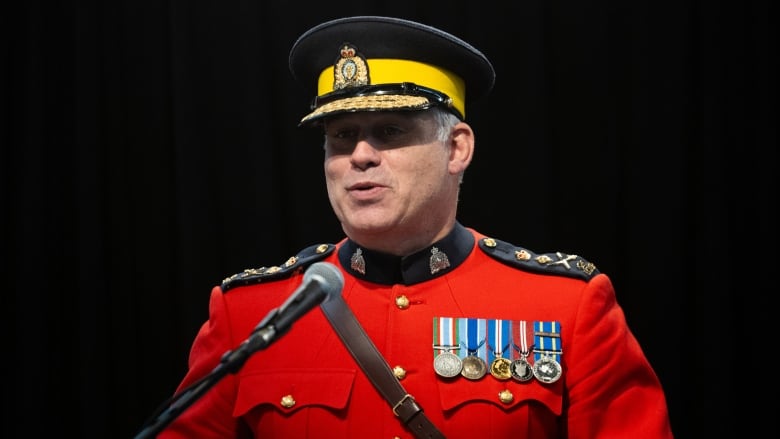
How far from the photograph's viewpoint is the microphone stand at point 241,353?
109 centimetres

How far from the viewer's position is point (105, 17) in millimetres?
2674

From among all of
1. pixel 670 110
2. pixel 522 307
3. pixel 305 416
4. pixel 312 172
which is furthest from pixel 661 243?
pixel 305 416

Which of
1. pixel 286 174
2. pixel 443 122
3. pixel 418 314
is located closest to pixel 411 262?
pixel 418 314

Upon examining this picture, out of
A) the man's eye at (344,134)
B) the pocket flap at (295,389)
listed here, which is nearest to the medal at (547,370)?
the pocket flap at (295,389)

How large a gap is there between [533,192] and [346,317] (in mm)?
1048

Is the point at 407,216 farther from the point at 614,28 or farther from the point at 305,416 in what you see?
the point at 614,28

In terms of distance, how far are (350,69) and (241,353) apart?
0.89 metres

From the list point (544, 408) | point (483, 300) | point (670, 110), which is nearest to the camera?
point (544, 408)

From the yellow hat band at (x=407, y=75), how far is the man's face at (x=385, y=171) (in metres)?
0.09

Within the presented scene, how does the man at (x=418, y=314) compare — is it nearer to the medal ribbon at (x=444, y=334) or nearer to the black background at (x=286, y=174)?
the medal ribbon at (x=444, y=334)

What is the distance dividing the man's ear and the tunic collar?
0.15m

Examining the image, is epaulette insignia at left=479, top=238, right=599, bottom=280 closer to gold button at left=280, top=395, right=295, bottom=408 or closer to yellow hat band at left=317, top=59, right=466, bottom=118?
yellow hat band at left=317, top=59, right=466, bottom=118

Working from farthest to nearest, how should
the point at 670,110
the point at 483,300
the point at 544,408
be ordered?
the point at 670,110
the point at 483,300
the point at 544,408

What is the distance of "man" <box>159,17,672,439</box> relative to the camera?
1672mm
